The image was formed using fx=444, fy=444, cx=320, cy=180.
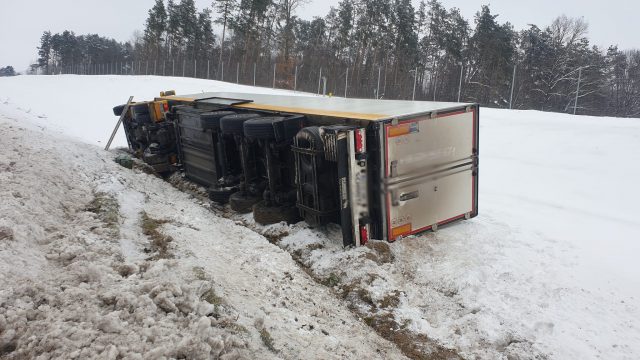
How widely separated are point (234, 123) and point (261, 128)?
0.80m

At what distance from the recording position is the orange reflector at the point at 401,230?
5.18 m

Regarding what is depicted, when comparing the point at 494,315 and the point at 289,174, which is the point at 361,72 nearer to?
the point at 289,174

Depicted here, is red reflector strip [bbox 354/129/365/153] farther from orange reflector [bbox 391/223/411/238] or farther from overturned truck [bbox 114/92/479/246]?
orange reflector [bbox 391/223/411/238]

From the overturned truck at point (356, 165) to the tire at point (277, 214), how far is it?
0.6 inches

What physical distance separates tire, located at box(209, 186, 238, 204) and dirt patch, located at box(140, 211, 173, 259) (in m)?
1.69

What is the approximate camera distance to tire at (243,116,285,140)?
5.82 metres

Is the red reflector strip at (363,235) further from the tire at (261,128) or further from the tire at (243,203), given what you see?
the tire at (243,203)

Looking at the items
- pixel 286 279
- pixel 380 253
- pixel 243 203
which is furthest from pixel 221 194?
pixel 380 253

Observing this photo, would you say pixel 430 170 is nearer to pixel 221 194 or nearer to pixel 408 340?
pixel 408 340

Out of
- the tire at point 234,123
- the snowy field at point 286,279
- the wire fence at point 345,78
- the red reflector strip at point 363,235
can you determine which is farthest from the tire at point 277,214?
the wire fence at point 345,78

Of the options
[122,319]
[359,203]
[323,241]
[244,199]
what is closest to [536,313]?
[359,203]

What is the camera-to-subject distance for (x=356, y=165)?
4.86 m

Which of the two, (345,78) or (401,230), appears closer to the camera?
(401,230)

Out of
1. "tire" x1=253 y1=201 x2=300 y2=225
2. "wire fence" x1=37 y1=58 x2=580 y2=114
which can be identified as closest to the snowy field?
"tire" x1=253 y1=201 x2=300 y2=225
